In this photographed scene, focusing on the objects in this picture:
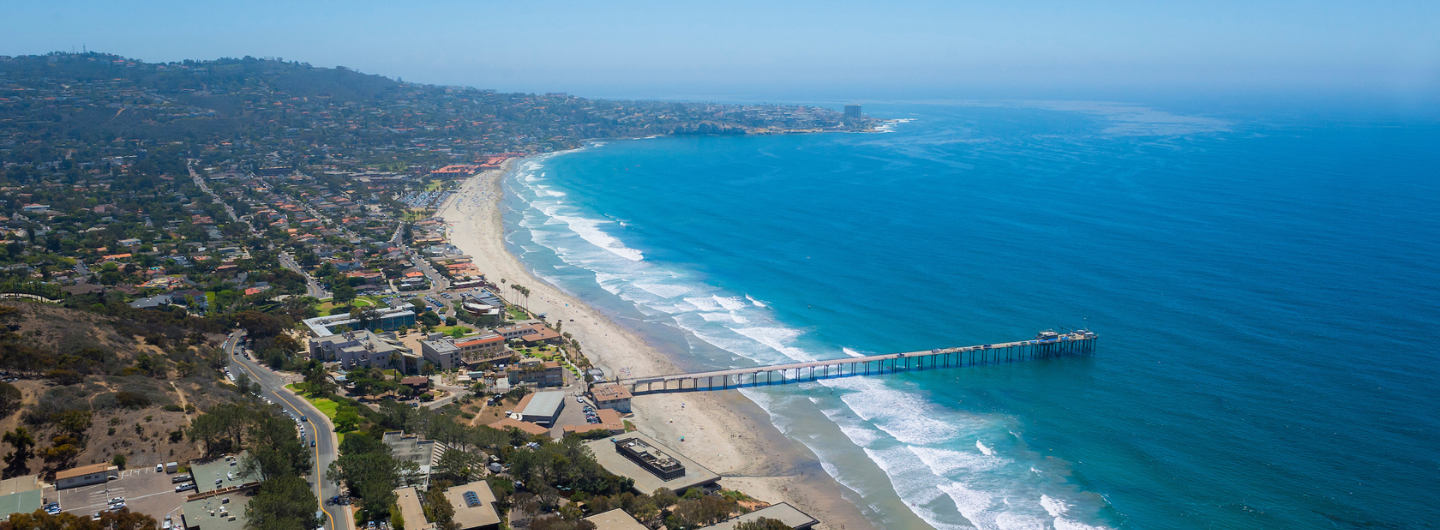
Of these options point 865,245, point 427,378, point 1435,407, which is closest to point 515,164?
point 865,245

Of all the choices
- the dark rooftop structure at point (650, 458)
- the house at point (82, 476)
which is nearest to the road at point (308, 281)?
the house at point (82, 476)

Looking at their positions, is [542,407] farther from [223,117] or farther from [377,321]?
[223,117]

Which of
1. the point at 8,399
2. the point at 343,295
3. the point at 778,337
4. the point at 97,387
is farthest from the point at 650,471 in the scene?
the point at 343,295

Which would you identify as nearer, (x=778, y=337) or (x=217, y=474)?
(x=217, y=474)

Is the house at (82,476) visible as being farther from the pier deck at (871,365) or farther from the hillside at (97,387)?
the pier deck at (871,365)

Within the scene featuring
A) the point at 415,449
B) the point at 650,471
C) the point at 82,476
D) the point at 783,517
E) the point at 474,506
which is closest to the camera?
the point at 474,506

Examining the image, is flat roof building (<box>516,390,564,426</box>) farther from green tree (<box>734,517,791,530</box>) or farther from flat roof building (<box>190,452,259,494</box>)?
green tree (<box>734,517,791,530</box>)

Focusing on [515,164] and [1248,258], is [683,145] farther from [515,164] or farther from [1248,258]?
[1248,258]

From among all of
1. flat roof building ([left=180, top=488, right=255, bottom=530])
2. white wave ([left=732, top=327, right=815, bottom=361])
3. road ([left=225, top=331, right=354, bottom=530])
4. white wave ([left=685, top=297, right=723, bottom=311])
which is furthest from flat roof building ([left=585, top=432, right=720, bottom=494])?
white wave ([left=685, top=297, right=723, bottom=311])
